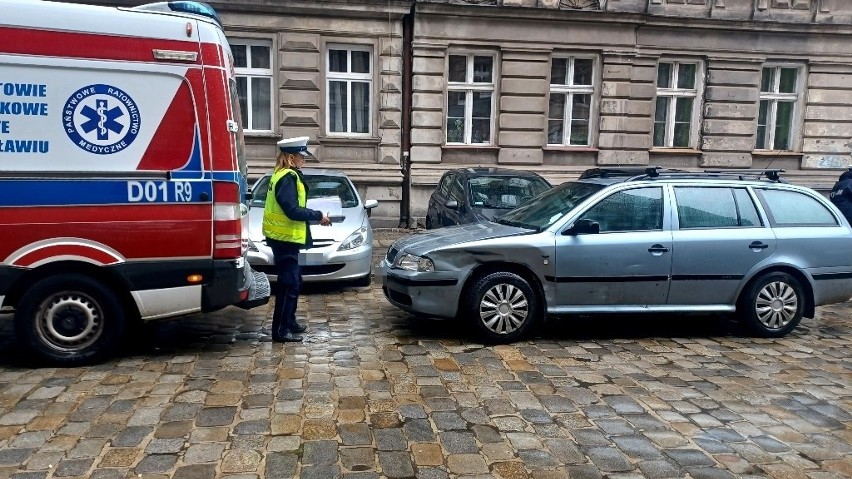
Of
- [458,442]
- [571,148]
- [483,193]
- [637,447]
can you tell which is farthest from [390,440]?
[571,148]

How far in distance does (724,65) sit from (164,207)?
14.9 metres

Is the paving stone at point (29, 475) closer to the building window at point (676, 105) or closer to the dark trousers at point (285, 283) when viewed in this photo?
the dark trousers at point (285, 283)

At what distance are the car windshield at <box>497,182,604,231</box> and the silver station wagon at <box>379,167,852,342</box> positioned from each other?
0.02 meters

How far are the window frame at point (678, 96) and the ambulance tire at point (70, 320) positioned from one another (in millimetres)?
13781

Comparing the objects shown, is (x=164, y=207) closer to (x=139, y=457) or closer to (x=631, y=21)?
(x=139, y=457)

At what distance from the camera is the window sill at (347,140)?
14172 mm

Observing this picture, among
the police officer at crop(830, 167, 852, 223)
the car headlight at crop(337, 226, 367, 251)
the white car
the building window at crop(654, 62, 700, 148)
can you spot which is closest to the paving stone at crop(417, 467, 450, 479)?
the white car

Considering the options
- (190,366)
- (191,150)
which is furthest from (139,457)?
(191,150)

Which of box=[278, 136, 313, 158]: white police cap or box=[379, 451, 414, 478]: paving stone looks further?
box=[278, 136, 313, 158]: white police cap

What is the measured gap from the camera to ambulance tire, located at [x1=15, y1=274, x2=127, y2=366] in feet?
16.0

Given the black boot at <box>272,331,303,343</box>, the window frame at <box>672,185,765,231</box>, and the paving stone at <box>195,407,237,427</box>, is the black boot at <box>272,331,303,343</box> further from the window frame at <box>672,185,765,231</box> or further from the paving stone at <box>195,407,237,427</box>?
the window frame at <box>672,185,765,231</box>

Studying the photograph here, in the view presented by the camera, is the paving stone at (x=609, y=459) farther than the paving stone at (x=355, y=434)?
No

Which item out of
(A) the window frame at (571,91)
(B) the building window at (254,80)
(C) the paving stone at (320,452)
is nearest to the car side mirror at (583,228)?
(C) the paving stone at (320,452)

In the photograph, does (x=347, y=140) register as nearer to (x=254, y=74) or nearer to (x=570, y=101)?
(x=254, y=74)
